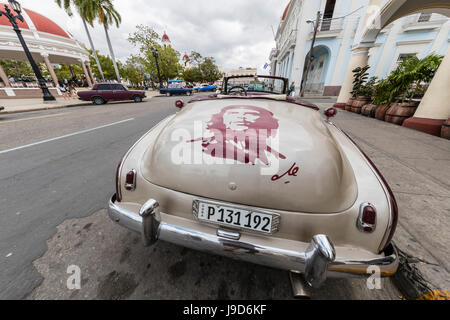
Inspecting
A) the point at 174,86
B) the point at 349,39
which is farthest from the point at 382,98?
the point at 174,86

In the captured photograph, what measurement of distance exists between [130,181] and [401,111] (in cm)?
814

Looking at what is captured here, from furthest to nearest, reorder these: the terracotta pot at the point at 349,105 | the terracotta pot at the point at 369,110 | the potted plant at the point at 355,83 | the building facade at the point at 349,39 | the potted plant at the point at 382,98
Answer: the building facade at the point at 349,39
the terracotta pot at the point at 349,105
the potted plant at the point at 355,83
the terracotta pot at the point at 369,110
the potted plant at the point at 382,98

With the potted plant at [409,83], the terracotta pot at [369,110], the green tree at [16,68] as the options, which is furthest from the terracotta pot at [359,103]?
the green tree at [16,68]

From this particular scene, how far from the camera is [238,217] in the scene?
1131mm

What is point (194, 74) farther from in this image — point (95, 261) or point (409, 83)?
point (95, 261)

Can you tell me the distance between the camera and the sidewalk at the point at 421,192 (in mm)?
1340

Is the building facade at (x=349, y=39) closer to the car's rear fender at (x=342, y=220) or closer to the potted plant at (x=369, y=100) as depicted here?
the potted plant at (x=369, y=100)

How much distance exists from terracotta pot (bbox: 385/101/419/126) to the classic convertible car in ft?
21.7

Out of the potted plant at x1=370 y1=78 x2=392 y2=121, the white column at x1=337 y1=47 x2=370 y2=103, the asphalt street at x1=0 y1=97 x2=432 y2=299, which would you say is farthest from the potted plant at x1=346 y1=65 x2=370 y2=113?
the asphalt street at x1=0 y1=97 x2=432 y2=299

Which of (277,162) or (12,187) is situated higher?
(277,162)
